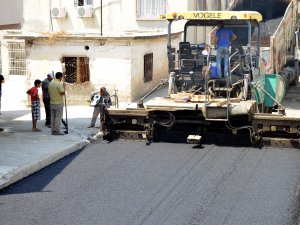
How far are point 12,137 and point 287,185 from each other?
6517 millimetres

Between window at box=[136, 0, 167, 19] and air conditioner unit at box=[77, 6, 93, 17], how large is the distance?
2289 millimetres

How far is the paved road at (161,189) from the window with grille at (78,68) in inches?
267

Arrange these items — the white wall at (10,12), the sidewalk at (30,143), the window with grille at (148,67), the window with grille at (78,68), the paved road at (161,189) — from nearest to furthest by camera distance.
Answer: the paved road at (161,189) < the sidewalk at (30,143) < the white wall at (10,12) < the window with grille at (78,68) < the window with grille at (148,67)

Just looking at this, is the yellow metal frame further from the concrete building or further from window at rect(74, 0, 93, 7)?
window at rect(74, 0, 93, 7)

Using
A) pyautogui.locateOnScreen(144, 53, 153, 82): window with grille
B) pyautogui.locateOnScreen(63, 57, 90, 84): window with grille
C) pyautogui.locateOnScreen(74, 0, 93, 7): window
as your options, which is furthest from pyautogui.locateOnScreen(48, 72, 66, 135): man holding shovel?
pyautogui.locateOnScreen(74, 0, 93, 7): window

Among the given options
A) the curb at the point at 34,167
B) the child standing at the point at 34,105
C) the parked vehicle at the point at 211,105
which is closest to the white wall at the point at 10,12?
the child standing at the point at 34,105

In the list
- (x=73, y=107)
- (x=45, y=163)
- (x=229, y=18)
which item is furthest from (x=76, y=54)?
(x=45, y=163)

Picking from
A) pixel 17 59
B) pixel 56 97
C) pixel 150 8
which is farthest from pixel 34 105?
pixel 150 8

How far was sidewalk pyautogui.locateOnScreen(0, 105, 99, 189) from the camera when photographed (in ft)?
32.8

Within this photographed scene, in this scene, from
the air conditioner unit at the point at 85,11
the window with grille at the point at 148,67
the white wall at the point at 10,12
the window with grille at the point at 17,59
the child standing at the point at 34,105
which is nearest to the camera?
the white wall at the point at 10,12

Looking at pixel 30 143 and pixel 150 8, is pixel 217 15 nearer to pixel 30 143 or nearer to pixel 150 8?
pixel 30 143

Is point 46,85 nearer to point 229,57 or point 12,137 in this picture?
point 12,137

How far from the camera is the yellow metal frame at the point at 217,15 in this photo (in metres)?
12.4

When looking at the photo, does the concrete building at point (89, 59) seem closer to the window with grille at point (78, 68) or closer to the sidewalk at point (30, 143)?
the window with grille at point (78, 68)
